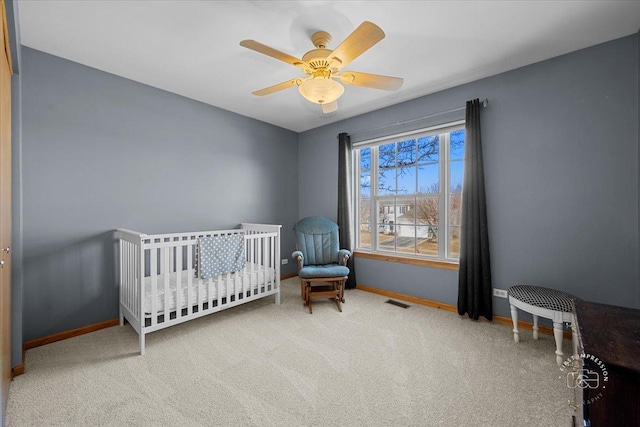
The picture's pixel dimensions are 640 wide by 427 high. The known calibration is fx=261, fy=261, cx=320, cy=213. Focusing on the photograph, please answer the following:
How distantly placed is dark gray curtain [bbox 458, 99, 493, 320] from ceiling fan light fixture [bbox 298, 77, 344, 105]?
164cm

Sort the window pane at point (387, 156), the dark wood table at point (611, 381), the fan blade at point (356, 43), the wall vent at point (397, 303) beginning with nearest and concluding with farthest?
the dark wood table at point (611, 381)
the fan blade at point (356, 43)
the wall vent at point (397, 303)
the window pane at point (387, 156)

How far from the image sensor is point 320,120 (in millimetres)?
3906

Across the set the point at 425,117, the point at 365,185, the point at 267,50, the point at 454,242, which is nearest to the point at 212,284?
the point at 267,50

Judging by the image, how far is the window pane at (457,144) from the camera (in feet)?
9.55

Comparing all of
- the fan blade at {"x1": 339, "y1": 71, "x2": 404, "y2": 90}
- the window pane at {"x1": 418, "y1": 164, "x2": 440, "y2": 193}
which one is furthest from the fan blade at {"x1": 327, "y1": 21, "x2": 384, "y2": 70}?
the window pane at {"x1": 418, "y1": 164, "x2": 440, "y2": 193}

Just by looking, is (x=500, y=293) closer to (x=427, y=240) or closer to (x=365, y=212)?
(x=427, y=240)

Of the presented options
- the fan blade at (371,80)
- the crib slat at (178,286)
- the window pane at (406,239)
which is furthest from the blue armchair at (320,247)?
the fan blade at (371,80)

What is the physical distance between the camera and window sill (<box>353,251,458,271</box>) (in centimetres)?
292

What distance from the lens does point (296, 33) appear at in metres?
1.97

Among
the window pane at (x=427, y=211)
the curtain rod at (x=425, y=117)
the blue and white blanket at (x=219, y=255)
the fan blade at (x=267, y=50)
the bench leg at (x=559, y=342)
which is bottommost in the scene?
the bench leg at (x=559, y=342)

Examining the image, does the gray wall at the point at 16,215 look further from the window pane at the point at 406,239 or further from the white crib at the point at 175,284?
the window pane at the point at 406,239

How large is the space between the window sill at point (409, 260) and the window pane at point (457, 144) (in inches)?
47.2

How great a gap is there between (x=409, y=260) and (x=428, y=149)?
1366 millimetres

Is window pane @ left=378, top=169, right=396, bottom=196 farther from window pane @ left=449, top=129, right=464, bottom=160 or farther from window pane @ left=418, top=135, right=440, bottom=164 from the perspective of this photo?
window pane @ left=449, top=129, right=464, bottom=160
